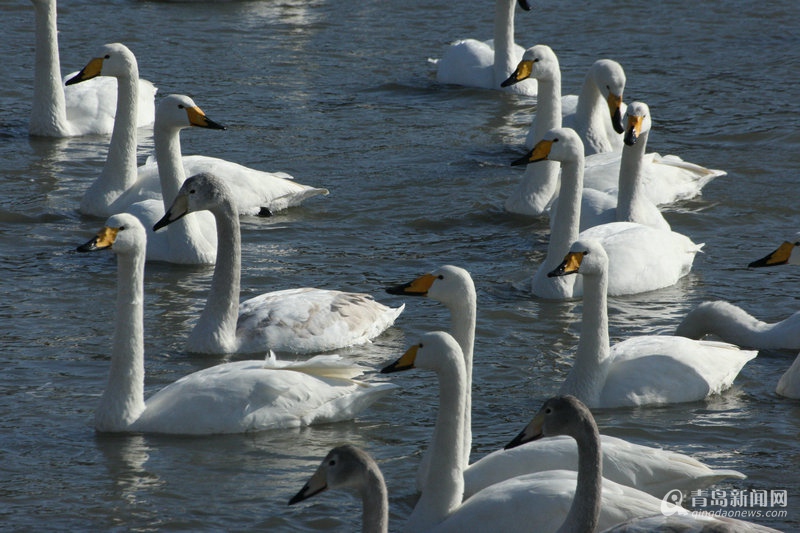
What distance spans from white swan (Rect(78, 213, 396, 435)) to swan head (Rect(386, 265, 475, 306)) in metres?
0.84

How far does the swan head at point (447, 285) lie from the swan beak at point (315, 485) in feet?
6.08

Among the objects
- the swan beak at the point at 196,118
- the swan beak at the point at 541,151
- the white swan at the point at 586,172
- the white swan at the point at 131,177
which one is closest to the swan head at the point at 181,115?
the swan beak at the point at 196,118

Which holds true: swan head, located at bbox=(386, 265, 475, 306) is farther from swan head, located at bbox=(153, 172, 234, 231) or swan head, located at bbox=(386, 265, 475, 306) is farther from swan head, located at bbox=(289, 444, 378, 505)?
swan head, located at bbox=(153, 172, 234, 231)

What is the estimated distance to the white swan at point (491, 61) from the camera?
17766 mm

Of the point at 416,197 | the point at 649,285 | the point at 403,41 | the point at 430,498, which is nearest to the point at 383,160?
the point at 416,197

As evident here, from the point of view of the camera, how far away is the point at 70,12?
21.3m

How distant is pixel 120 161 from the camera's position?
510 inches

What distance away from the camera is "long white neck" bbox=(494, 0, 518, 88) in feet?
58.2

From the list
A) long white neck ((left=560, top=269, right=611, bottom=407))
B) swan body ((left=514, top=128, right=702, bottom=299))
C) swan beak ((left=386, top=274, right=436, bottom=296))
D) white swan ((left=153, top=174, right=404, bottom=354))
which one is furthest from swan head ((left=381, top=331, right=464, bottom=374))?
swan body ((left=514, top=128, right=702, bottom=299))

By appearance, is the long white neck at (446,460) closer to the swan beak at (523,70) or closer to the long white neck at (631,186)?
the long white neck at (631,186)

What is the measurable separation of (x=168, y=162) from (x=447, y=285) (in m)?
4.69

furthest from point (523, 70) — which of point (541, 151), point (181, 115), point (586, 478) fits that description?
point (586, 478)

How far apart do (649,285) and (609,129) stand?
13.7 feet

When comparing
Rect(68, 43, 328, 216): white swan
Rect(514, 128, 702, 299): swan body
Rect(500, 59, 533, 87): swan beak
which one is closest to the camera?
Rect(514, 128, 702, 299): swan body
